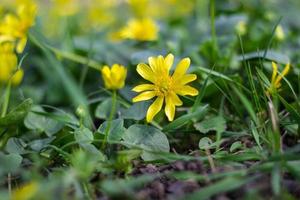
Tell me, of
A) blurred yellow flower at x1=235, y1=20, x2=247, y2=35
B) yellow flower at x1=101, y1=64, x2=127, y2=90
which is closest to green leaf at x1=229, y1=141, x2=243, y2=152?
yellow flower at x1=101, y1=64, x2=127, y2=90

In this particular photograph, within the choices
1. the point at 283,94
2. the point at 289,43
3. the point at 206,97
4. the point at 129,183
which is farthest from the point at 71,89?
the point at 289,43

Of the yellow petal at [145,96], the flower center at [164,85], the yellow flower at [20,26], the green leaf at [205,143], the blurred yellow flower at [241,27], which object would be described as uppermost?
the yellow flower at [20,26]

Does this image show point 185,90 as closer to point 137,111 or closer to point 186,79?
point 186,79

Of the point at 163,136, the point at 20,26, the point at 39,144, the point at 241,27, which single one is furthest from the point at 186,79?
the point at 241,27

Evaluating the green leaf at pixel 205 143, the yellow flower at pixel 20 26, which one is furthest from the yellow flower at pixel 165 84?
the yellow flower at pixel 20 26

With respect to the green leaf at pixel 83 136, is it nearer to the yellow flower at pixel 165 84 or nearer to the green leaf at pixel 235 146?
the yellow flower at pixel 165 84

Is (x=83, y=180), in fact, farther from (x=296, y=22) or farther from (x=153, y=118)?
(x=296, y=22)
